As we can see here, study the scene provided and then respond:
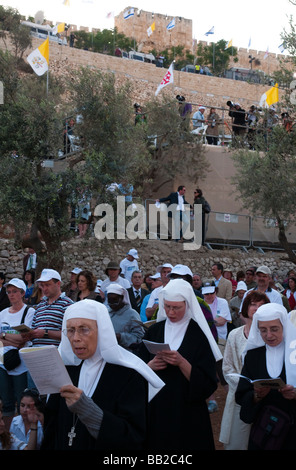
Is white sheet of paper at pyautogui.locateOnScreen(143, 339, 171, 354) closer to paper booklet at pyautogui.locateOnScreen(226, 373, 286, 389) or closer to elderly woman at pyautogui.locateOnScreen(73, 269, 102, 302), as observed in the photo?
paper booklet at pyautogui.locateOnScreen(226, 373, 286, 389)

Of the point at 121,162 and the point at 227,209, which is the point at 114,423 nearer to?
the point at 121,162

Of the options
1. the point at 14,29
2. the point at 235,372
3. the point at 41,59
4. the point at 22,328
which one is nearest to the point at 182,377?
the point at 235,372

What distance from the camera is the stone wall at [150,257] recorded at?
1688 centimetres

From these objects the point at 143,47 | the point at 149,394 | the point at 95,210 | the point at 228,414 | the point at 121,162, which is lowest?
the point at 228,414

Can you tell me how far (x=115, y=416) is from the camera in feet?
11.9

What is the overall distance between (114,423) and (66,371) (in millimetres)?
400

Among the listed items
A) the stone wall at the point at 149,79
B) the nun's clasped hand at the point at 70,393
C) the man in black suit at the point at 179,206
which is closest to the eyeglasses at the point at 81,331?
the nun's clasped hand at the point at 70,393

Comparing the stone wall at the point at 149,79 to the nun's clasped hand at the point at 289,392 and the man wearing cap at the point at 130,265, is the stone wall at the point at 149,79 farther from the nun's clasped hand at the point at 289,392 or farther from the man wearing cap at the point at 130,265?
the nun's clasped hand at the point at 289,392

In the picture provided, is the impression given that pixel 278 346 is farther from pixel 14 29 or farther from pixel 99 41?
pixel 99 41

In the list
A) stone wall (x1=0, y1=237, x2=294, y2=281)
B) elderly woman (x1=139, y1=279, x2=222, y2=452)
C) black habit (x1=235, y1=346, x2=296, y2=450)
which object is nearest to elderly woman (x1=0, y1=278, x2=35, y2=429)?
elderly woman (x1=139, y1=279, x2=222, y2=452)

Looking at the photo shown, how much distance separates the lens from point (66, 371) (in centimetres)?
369

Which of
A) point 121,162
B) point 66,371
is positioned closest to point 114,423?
point 66,371

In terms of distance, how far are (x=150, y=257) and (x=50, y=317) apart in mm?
11893

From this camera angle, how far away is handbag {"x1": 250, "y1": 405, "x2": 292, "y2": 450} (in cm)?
450
